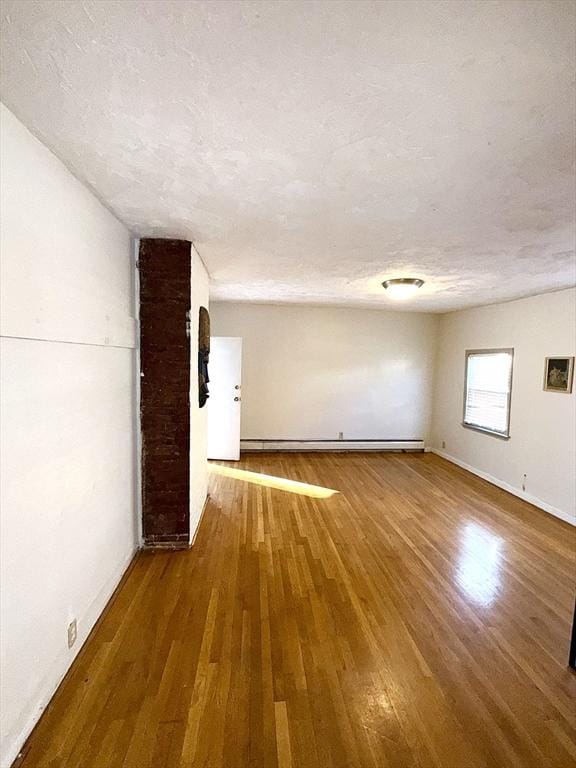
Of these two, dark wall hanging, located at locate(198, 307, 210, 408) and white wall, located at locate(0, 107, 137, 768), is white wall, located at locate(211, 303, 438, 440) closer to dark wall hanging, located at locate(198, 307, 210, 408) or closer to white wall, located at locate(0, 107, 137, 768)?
dark wall hanging, located at locate(198, 307, 210, 408)

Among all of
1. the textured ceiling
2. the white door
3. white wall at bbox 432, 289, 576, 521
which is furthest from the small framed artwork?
the white door

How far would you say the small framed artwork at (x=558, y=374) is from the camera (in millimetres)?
3803

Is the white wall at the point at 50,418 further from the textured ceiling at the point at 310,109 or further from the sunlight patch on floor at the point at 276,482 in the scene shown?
the sunlight patch on floor at the point at 276,482

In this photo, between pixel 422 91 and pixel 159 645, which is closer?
pixel 422 91

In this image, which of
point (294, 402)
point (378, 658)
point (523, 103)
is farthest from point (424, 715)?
point (294, 402)

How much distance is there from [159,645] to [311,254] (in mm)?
2822

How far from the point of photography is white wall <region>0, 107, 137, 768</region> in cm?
132

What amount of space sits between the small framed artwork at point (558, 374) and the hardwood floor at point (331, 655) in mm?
1513

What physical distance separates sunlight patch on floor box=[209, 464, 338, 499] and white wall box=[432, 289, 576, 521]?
2368 mm

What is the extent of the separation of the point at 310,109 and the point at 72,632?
2.56 metres

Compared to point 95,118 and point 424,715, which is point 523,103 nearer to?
point 95,118

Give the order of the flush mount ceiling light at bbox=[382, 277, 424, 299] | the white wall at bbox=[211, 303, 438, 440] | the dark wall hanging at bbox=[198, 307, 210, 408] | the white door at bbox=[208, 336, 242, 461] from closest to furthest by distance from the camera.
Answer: the dark wall hanging at bbox=[198, 307, 210, 408], the flush mount ceiling light at bbox=[382, 277, 424, 299], the white door at bbox=[208, 336, 242, 461], the white wall at bbox=[211, 303, 438, 440]

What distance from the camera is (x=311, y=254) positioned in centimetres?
291

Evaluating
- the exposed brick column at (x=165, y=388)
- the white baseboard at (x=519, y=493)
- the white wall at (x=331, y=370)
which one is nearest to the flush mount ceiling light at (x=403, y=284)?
the exposed brick column at (x=165, y=388)
